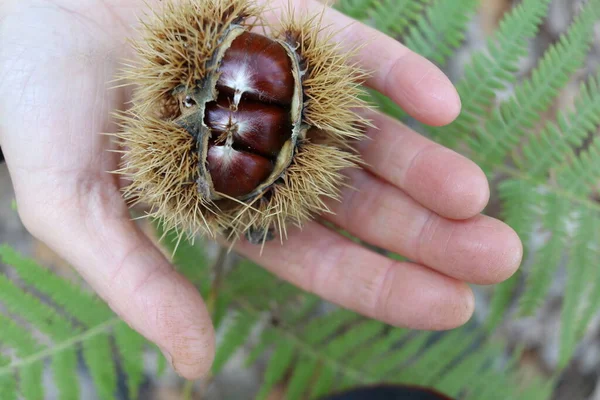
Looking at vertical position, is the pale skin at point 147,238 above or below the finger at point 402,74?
below

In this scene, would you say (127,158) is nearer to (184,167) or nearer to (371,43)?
(184,167)

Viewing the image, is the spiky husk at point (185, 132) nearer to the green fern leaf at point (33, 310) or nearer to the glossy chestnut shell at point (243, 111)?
the glossy chestnut shell at point (243, 111)

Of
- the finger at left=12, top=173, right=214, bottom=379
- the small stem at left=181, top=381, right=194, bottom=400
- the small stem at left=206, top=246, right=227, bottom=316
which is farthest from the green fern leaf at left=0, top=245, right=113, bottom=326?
the small stem at left=181, top=381, right=194, bottom=400

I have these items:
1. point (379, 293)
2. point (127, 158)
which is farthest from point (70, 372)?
point (379, 293)

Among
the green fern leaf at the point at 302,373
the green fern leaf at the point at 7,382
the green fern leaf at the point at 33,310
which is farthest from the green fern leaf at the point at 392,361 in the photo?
the green fern leaf at the point at 7,382

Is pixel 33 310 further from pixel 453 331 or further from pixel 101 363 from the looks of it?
pixel 453 331
